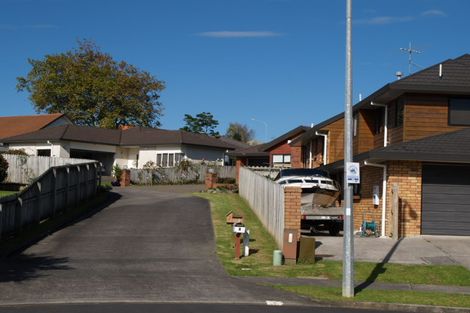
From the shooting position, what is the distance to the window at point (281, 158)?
51.5 m

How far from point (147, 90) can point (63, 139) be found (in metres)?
26.1

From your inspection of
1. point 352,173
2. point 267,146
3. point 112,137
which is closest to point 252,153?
point 267,146

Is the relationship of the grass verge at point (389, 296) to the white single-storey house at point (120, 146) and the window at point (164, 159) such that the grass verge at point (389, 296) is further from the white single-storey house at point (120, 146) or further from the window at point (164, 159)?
the window at point (164, 159)

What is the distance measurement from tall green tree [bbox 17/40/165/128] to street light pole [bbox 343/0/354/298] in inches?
2288

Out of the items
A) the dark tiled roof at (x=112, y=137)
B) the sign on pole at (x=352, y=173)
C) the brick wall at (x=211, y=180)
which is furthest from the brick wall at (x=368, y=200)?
the dark tiled roof at (x=112, y=137)

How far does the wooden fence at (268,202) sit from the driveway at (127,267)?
1.88m

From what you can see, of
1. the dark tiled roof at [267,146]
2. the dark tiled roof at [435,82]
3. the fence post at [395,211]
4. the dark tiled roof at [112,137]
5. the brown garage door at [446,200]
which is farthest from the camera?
the dark tiled roof at [112,137]

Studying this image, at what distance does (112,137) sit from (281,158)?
49.0 feet

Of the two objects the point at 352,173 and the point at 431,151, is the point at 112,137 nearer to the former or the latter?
the point at 431,151

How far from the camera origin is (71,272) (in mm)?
13977

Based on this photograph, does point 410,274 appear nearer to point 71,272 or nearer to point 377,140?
point 71,272

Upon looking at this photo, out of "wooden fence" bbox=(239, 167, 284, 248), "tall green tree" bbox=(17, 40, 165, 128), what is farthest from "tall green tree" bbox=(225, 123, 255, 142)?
"wooden fence" bbox=(239, 167, 284, 248)

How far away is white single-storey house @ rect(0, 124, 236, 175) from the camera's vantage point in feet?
169

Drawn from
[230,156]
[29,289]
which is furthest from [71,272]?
[230,156]
